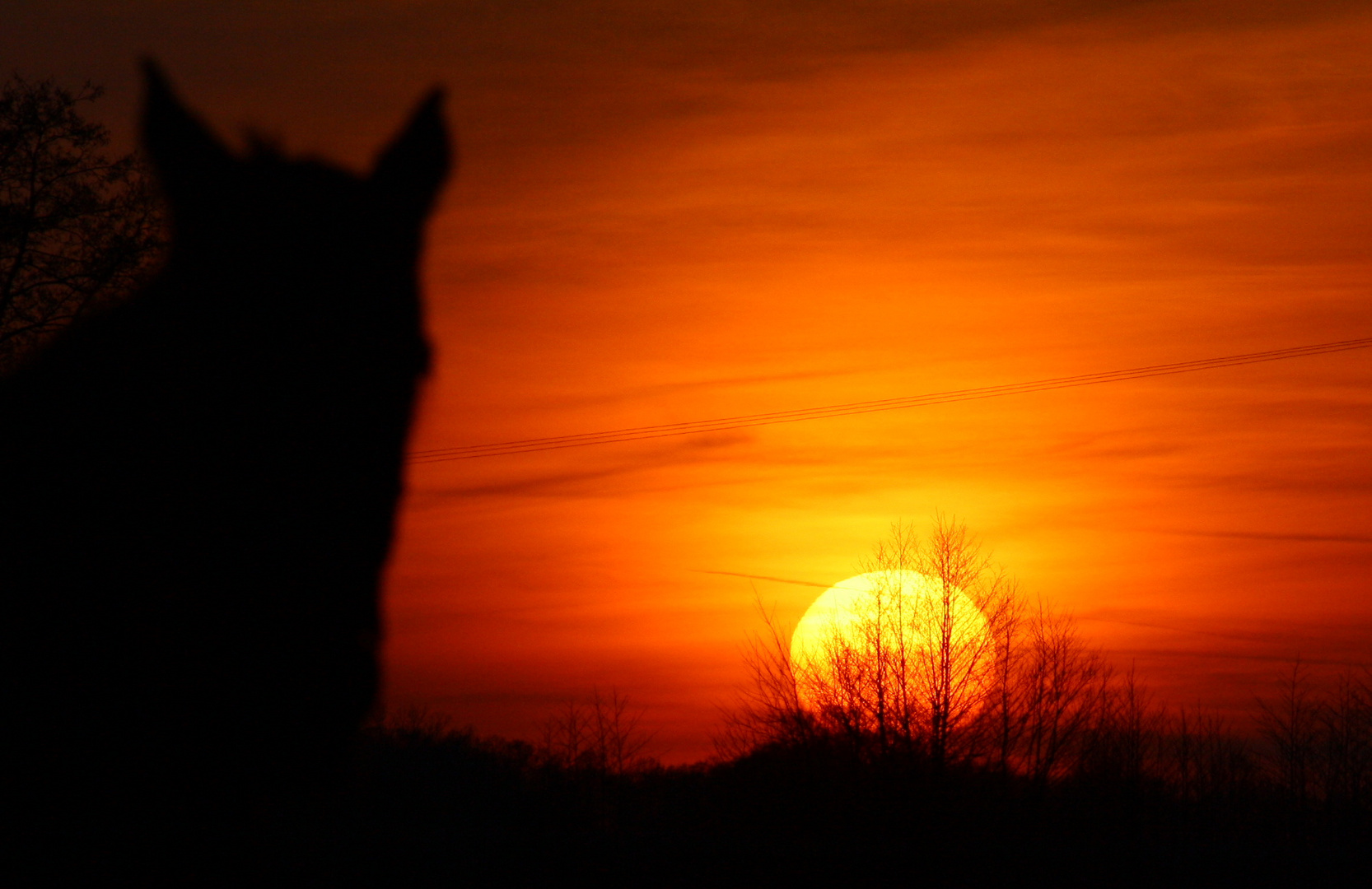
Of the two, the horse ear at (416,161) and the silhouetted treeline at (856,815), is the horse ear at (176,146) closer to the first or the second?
the horse ear at (416,161)

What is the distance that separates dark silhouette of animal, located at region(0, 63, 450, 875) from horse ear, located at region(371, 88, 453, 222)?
52 cm

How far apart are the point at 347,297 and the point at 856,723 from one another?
150 ft

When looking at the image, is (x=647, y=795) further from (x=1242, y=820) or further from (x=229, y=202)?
(x=229, y=202)

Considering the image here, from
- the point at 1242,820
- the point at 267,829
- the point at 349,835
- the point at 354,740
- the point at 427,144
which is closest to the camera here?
the point at 354,740

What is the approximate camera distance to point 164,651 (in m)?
1.65

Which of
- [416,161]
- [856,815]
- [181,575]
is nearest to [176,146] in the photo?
[416,161]

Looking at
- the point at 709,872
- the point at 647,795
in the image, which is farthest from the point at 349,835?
the point at 647,795

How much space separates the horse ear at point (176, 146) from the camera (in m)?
1.95

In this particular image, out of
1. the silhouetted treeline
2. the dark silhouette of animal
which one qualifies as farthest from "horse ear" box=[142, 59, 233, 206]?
the silhouetted treeline

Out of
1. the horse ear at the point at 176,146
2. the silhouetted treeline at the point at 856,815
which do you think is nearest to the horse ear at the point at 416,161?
the horse ear at the point at 176,146

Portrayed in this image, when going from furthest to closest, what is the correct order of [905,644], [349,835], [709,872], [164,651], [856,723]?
[905,644], [856,723], [709,872], [349,835], [164,651]

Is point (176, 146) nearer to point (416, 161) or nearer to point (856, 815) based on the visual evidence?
point (416, 161)

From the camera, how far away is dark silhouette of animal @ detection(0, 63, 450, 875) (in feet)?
5.40

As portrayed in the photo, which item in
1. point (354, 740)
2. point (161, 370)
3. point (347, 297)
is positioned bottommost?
point (354, 740)
